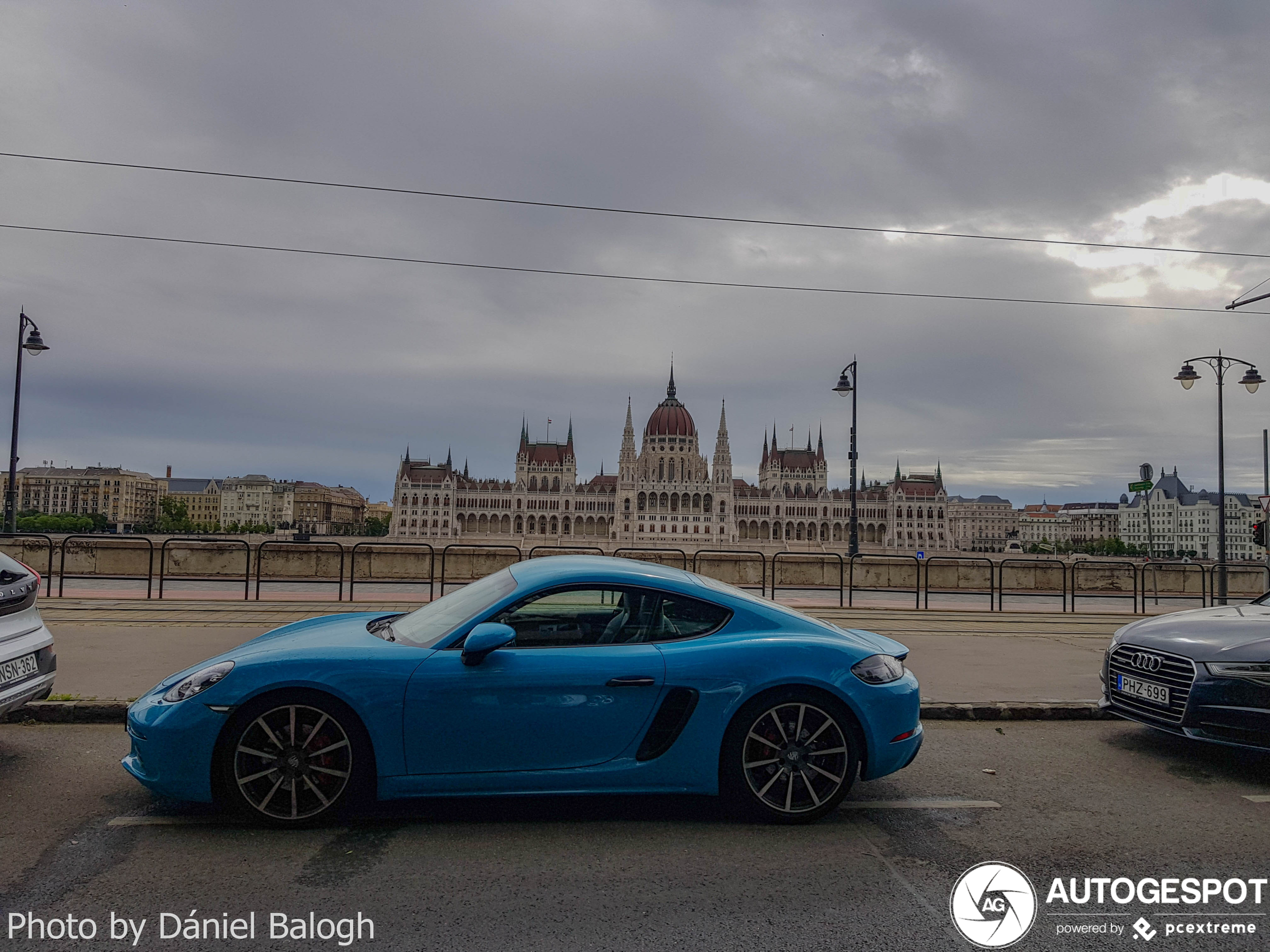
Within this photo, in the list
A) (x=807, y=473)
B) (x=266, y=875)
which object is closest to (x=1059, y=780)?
(x=266, y=875)

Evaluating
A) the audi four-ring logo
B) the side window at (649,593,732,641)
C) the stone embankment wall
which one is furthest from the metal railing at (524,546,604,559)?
the side window at (649,593,732,641)

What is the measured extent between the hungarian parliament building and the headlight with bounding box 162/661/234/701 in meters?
160

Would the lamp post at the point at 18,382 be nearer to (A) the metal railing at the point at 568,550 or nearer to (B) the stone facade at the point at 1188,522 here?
(A) the metal railing at the point at 568,550

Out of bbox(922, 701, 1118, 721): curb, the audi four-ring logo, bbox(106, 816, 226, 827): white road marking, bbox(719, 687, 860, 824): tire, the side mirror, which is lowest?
bbox(922, 701, 1118, 721): curb

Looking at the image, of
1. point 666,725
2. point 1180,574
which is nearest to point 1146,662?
point 666,725

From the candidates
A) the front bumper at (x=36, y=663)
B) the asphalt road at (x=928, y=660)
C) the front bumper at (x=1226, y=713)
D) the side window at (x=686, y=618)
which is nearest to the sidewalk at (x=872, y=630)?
the asphalt road at (x=928, y=660)

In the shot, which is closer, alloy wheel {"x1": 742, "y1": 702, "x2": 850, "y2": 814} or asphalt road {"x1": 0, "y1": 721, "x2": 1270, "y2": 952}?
asphalt road {"x1": 0, "y1": 721, "x2": 1270, "y2": 952}

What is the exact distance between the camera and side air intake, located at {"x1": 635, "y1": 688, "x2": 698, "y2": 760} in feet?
13.2

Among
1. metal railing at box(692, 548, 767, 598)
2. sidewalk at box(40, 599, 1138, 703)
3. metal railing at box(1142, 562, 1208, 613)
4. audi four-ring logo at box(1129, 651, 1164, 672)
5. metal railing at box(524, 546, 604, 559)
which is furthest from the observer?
metal railing at box(1142, 562, 1208, 613)

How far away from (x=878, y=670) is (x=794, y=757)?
0.70 m

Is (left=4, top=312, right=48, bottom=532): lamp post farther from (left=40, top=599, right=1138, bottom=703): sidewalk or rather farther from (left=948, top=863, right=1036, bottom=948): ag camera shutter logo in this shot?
(left=948, top=863, right=1036, bottom=948): ag camera shutter logo

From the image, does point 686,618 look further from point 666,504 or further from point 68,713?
point 666,504

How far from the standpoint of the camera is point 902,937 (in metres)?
3.03

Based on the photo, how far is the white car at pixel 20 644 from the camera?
4801 millimetres
